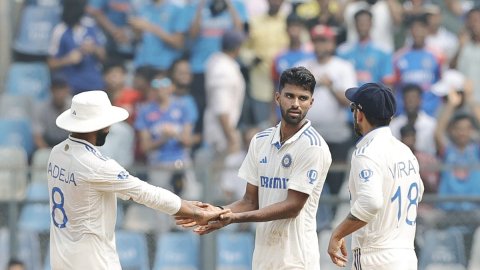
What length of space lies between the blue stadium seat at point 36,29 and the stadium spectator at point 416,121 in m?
5.09

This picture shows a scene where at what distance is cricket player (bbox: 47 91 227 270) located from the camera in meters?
8.91

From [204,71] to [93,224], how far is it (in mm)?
7516

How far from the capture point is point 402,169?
8.70 metres

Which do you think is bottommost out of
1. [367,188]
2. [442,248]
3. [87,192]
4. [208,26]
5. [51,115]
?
[442,248]

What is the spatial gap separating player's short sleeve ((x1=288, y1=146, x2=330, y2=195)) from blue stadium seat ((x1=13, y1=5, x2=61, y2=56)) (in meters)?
8.58

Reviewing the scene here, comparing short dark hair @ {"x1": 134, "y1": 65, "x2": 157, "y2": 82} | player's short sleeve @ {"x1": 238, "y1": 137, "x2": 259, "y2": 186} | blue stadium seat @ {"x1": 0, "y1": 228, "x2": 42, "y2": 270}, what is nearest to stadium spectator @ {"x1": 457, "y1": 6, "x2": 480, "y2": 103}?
short dark hair @ {"x1": 134, "y1": 65, "x2": 157, "y2": 82}

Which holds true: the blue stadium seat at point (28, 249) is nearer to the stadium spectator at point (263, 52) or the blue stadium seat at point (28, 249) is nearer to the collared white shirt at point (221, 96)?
the collared white shirt at point (221, 96)

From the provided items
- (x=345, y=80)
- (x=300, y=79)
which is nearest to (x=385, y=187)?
(x=300, y=79)

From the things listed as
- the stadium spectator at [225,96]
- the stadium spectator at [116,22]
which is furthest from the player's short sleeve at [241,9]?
the stadium spectator at [116,22]

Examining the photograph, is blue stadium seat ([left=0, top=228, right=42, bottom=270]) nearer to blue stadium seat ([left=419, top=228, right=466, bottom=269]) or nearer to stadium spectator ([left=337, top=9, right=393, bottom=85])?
blue stadium seat ([left=419, top=228, right=466, bottom=269])

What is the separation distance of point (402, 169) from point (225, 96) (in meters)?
7.33

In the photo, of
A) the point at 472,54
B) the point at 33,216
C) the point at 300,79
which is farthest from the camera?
the point at 472,54

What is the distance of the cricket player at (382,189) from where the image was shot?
8.59 meters

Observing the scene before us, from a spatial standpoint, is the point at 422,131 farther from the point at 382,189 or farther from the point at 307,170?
the point at 382,189
